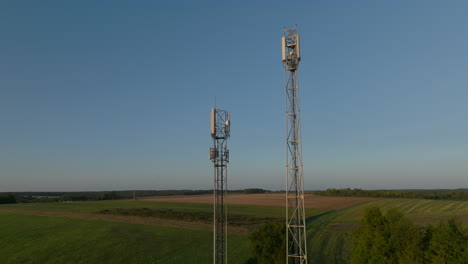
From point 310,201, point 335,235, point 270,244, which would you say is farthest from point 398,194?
point 270,244

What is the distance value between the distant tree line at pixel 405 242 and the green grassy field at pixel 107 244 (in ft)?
59.7

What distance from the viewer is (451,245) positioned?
31438 millimetres

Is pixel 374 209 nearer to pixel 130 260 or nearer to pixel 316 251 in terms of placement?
pixel 316 251

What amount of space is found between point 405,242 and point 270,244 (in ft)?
56.8

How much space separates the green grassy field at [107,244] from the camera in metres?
45.8

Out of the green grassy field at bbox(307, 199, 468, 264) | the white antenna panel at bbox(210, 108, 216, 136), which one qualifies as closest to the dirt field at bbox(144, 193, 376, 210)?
the green grassy field at bbox(307, 199, 468, 264)

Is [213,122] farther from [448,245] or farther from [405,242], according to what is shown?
[448,245]

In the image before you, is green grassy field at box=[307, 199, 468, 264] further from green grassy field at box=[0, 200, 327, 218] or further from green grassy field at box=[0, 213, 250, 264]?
green grassy field at box=[0, 200, 327, 218]

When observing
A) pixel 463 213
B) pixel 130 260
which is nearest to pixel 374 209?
pixel 130 260

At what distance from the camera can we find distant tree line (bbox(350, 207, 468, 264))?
31531 millimetres

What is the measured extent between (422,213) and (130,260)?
85670 millimetres

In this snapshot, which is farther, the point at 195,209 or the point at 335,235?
the point at 195,209

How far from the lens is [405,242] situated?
34.9m

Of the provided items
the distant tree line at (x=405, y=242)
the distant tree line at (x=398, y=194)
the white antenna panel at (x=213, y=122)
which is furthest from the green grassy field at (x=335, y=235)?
the distant tree line at (x=398, y=194)
